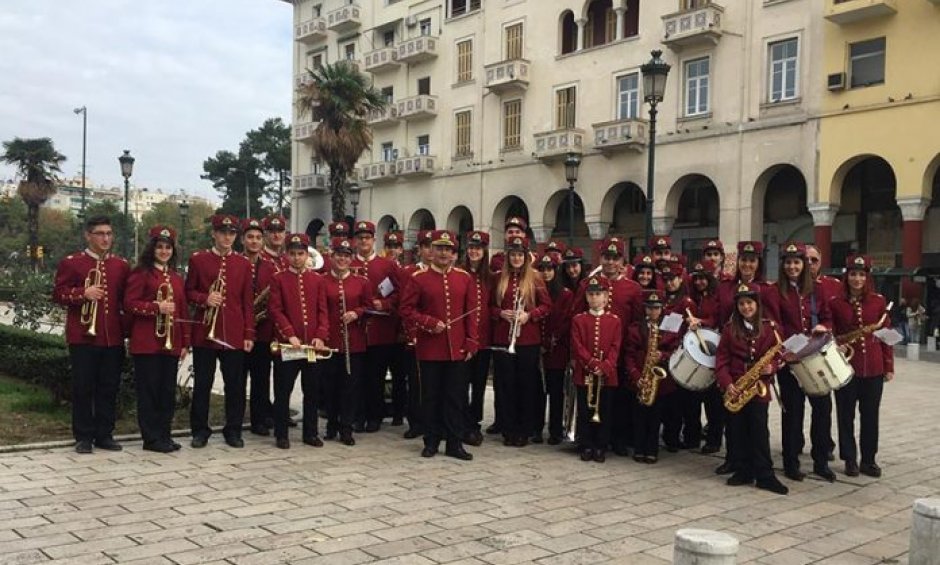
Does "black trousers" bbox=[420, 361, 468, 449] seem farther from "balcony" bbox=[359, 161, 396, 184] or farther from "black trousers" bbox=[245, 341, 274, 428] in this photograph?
"balcony" bbox=[359, 161, 396, 184]

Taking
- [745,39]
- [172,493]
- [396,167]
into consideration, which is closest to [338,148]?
[396,167]

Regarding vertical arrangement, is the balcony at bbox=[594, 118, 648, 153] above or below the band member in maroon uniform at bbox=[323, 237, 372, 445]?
above

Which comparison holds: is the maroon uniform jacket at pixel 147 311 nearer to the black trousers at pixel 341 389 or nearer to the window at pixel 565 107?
the black trousers at pixel 341 389

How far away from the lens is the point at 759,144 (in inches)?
1088

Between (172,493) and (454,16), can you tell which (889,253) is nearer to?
(454,16)

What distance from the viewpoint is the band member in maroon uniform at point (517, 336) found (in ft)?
28.7

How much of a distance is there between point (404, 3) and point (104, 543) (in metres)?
39.2

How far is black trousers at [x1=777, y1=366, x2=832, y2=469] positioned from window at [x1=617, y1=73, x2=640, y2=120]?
24.3 m

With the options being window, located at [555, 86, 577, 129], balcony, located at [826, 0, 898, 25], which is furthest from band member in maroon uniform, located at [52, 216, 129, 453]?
window, located at [555, 86, 577, 129]

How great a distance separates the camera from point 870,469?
810 centimetres

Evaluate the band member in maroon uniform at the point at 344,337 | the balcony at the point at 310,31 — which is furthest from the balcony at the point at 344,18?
the band member in maroon uniform at the point at 344,337

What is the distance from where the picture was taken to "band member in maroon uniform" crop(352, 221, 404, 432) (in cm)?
941

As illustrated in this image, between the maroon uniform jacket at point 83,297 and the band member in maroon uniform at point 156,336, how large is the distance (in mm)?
171

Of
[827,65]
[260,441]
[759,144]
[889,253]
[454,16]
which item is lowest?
[260,441]
